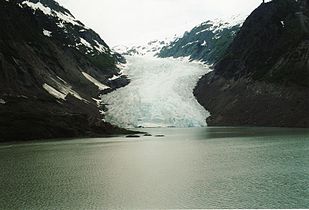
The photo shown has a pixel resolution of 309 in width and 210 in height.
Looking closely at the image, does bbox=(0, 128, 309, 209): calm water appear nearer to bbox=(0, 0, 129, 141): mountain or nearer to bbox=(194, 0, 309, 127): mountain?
bbox=(0, 0, 129, 141): mountain

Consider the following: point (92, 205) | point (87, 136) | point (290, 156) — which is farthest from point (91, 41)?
point (92, 205)

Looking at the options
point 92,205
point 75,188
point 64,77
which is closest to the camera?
point 92,205

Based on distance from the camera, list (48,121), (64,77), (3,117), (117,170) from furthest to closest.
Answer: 1. (64,77)
2. (48,121)
3. (3,117)
4. (117,170)

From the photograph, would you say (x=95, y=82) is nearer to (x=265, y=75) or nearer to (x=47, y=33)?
(x=47, y=33)

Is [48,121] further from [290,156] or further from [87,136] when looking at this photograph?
[290,156]

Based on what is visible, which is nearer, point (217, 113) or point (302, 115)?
point (302, 115)

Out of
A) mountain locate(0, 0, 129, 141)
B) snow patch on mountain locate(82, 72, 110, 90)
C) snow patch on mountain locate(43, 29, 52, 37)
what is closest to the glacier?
mountain locate(0, 0, 129, 141)

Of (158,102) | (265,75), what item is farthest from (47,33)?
(265,75)

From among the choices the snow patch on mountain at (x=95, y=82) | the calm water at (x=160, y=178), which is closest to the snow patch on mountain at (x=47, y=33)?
the snow patch on mountain at (x=95, y=82)
